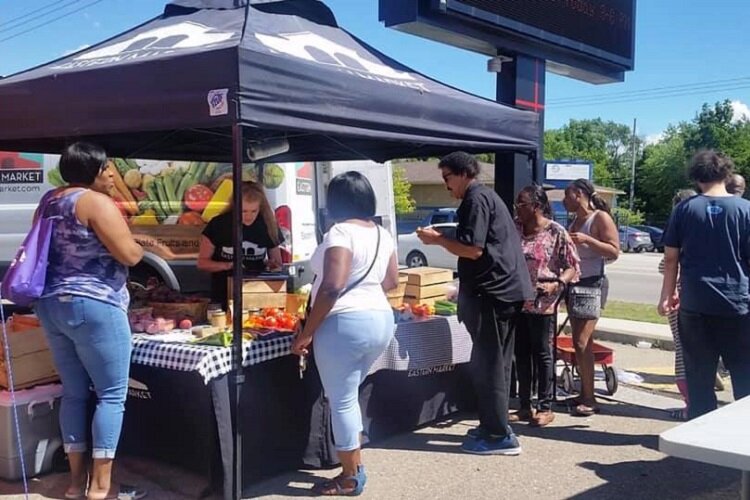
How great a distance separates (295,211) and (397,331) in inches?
113

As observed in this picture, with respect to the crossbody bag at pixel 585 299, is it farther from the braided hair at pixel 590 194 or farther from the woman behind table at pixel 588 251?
the braided hair at pixel 590 194

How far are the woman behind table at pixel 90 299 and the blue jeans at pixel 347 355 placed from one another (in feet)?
3.18

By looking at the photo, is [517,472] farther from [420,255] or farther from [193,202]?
[420,255]

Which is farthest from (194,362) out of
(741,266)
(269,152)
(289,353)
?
(741,266)

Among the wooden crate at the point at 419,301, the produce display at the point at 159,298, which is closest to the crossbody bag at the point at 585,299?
the wooden crate at the point at 419,301

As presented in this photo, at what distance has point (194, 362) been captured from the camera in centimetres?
354

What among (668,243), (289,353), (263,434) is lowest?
(263,434)

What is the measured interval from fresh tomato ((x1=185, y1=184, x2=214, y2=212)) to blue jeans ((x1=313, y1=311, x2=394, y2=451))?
4045 millimetres

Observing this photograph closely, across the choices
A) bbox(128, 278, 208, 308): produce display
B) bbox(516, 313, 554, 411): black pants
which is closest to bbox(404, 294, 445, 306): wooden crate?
bbox(516, 313, 554, 411): black pants

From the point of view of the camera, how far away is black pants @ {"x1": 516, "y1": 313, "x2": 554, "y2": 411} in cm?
480

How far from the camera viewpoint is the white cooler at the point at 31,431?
12.6 feet

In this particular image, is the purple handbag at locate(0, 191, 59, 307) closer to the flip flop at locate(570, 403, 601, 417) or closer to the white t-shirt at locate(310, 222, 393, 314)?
the white t-shirt at locate(310, 222, 393, 314)

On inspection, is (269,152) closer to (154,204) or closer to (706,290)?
(154,204)

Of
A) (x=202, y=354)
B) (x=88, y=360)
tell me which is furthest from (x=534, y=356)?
(x=88, y=360)
